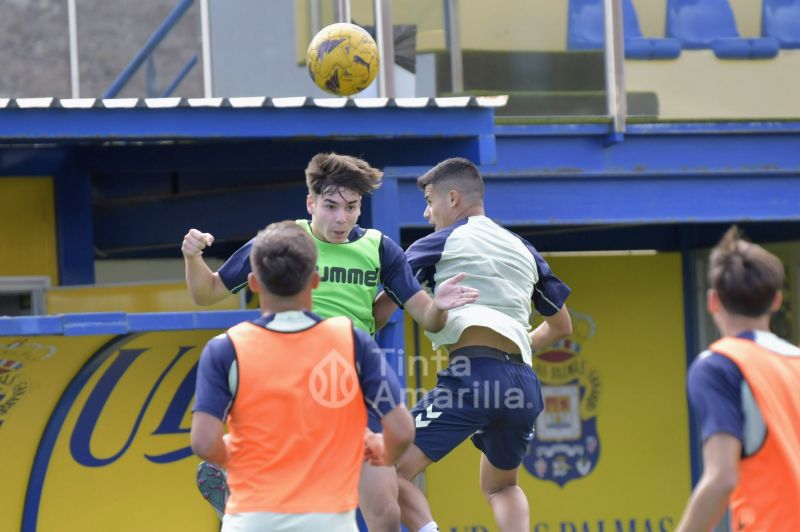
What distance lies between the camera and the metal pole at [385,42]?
8.38 meters

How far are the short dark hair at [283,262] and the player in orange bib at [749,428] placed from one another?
114 cm

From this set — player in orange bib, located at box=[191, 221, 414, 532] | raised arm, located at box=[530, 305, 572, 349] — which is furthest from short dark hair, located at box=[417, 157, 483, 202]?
player in orange bib, located at box=[191, 221, 414, 532]

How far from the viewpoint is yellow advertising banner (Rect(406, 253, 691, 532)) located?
10.9m

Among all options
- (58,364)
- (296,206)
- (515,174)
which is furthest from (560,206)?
(58,364)

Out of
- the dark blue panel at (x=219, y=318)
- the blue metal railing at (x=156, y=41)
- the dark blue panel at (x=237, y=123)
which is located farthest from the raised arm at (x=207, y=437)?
the blue metal railing at (x=156, y=41)

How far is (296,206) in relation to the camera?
30.2 feet

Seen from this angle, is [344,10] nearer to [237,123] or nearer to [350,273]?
[237,123]

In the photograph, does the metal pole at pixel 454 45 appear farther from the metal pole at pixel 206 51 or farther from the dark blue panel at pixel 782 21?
the dark blue panel at pixel 782 21

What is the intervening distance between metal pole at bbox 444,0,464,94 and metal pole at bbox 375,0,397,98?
39cm

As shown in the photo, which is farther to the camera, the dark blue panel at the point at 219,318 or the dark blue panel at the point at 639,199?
the dark blue panel at the point at 639,199

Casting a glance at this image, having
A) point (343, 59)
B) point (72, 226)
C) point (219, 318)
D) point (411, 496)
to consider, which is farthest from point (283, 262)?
point (72, 226)

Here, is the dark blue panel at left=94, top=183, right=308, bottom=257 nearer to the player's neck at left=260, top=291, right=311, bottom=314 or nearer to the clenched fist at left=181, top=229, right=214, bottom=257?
the clenched fist at left=181, top=229, right=214, bottom=257

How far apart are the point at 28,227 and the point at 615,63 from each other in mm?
3873

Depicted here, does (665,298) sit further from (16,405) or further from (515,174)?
(16,405)
